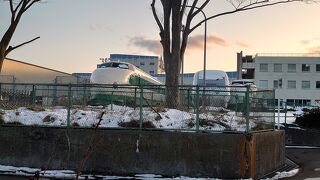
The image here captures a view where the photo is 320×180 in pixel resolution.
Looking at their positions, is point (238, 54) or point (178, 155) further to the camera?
point (238, 54)

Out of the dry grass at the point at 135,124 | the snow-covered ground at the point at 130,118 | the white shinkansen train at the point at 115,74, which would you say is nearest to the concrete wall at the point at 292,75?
the white shinkansen train at the point at 115,74

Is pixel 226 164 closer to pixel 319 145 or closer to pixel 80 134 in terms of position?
pixel 80 134

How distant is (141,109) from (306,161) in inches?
288

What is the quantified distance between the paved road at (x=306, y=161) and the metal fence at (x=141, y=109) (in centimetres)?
190

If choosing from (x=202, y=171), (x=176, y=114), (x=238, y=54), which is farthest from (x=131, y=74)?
(x=238, y=54)

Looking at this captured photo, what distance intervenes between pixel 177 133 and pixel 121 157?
5.91 feet

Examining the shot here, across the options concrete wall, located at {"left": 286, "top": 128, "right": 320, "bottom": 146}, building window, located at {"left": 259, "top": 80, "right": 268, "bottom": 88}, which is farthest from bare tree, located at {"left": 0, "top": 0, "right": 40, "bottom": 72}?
building window, located at {"left": 259, "top": 80, "right": 268, "bottom": 88}

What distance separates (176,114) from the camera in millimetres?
15758

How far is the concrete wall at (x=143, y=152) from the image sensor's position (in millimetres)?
13898

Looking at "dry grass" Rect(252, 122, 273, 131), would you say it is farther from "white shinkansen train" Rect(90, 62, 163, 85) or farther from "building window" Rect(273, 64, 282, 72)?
"building window" Rect(273, 64, 282, 72)

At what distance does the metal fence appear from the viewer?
1510cm

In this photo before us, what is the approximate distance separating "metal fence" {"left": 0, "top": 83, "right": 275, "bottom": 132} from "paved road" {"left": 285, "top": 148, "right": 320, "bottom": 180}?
6.24 feet

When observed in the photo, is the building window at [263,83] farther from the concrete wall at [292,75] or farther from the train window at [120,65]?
the train window at [120,65]

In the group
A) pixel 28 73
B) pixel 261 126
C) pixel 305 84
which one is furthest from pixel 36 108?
pixel 305 84
